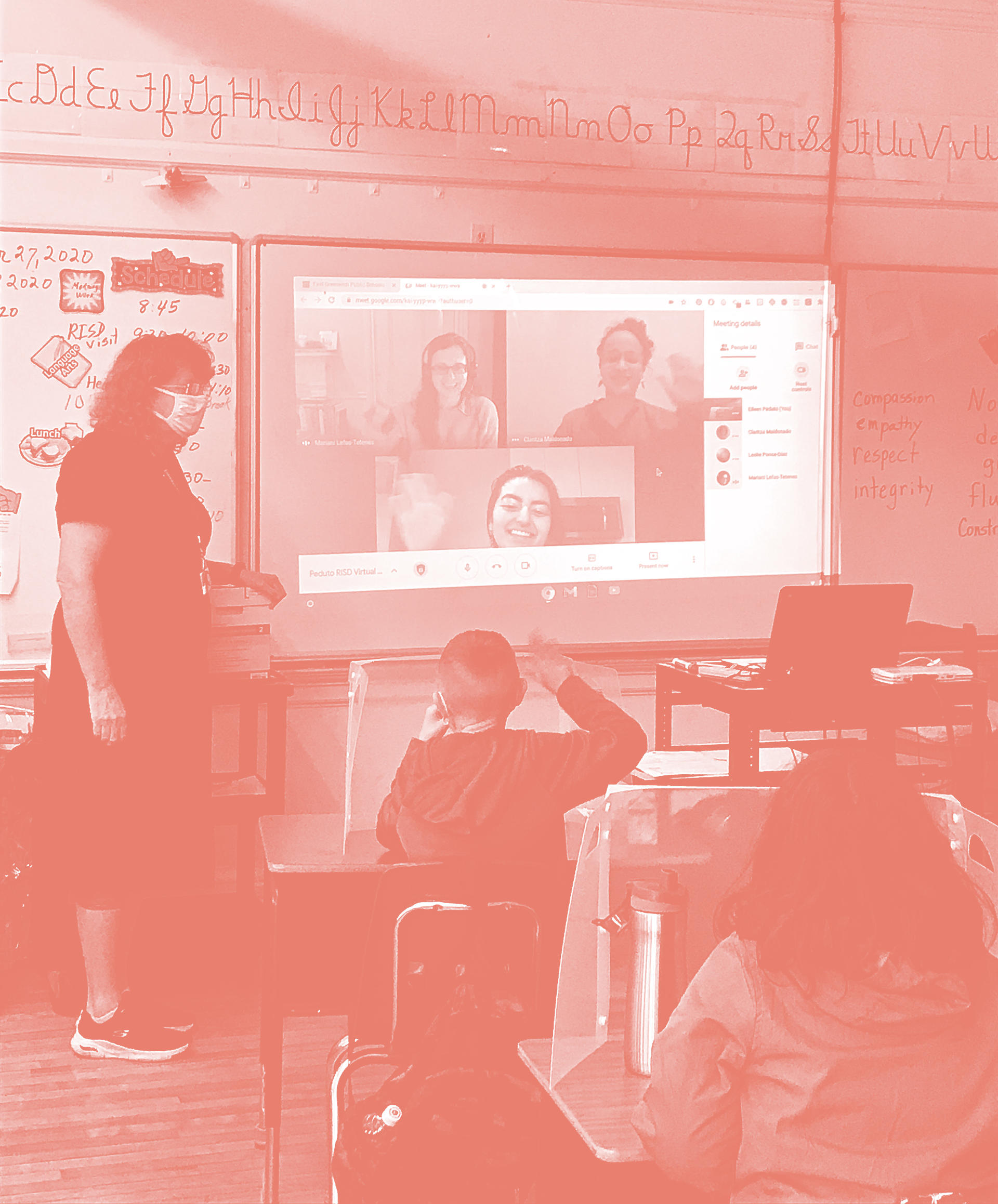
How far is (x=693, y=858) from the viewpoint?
1641 mm

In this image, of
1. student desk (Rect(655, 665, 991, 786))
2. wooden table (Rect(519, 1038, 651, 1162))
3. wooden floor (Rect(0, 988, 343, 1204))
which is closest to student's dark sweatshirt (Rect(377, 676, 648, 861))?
wooden table (Rect(519, 1038, 651, 1162))

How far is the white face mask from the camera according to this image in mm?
3279

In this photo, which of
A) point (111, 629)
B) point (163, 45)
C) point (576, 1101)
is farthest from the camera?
point (163, 45)

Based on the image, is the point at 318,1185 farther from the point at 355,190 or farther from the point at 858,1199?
the point at 355,190

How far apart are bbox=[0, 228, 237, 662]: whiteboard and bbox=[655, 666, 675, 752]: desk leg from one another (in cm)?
169

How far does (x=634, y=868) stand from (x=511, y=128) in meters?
3.23

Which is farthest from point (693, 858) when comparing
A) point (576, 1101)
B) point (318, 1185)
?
point (318, 1185)

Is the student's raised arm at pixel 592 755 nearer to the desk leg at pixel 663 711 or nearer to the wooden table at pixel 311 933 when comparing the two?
the wooden table at pixel 311 933

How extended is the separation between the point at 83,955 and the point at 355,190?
7.68ft

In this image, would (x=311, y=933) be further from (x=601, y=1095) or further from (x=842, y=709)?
(x=842, y=709)

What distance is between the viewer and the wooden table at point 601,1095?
1.39 metres

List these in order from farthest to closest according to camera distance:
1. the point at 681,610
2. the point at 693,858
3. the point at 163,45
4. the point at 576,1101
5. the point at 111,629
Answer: the point at 681,610
the point at 163,45
the point at 111,629
the point at 693,858
the point at 576,1101

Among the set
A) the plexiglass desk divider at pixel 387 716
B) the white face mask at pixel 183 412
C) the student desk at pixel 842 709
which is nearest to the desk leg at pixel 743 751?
the student desk at pixel 842 709

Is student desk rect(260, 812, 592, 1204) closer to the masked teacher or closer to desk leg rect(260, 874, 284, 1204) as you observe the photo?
desk leg rect(260, 874, 284, 1204)
